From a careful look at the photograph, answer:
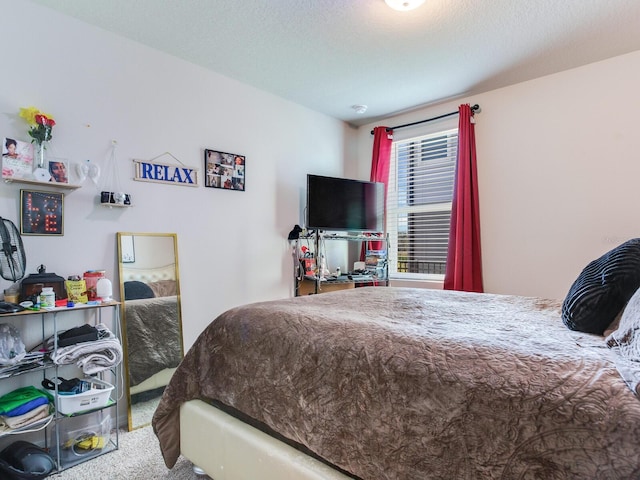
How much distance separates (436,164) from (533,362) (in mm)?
3044

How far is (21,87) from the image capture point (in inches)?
76.5

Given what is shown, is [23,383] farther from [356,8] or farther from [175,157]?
[356,8]

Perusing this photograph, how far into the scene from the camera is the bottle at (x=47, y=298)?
5.86 ft

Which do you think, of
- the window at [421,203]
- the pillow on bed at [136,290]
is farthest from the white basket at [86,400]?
the window at [421,203]

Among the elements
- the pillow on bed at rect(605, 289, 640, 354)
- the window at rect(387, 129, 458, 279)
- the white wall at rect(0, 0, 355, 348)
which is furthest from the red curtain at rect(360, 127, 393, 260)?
the pillow on bed at rect(605, 289, 640, 354)

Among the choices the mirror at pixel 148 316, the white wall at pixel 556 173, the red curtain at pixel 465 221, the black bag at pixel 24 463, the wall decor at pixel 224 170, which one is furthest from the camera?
the red curtain at pixel 465 221

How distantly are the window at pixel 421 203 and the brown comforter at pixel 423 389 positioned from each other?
2034 mm

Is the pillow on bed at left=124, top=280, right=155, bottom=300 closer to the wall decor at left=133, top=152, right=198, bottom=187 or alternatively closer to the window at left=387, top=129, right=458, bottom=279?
the wall decor at left=133, top=152, right=198, bottom=187

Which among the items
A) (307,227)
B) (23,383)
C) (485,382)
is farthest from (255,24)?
(23,383)

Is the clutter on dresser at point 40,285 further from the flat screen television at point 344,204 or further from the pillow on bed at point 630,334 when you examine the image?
the pillow on bed at point 630,334

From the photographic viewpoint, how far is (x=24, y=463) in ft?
5.31

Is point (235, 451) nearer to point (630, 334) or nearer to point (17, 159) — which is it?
point (630, 334)

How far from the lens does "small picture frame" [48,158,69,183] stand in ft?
6.53

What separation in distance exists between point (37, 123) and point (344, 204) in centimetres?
240
